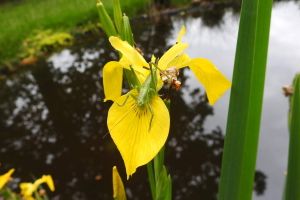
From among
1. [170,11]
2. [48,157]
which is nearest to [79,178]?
[48,157]

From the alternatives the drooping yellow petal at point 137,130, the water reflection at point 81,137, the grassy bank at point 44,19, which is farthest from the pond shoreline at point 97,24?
the drooping yellow petal at point 137,130

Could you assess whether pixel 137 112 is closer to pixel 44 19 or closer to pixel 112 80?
pixel 112 80

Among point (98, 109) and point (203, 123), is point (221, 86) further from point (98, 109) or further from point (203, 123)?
point (98, 109)

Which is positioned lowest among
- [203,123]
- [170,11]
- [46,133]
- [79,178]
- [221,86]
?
[79,178]

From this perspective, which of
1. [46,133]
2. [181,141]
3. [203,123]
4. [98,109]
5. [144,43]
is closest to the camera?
[181,141]

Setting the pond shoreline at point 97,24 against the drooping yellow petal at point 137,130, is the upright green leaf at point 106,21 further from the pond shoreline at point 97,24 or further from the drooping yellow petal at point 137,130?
the pond shoreline at point 97,24

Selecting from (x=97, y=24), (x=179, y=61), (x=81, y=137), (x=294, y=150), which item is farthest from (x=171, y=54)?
(x=97, y=24)
